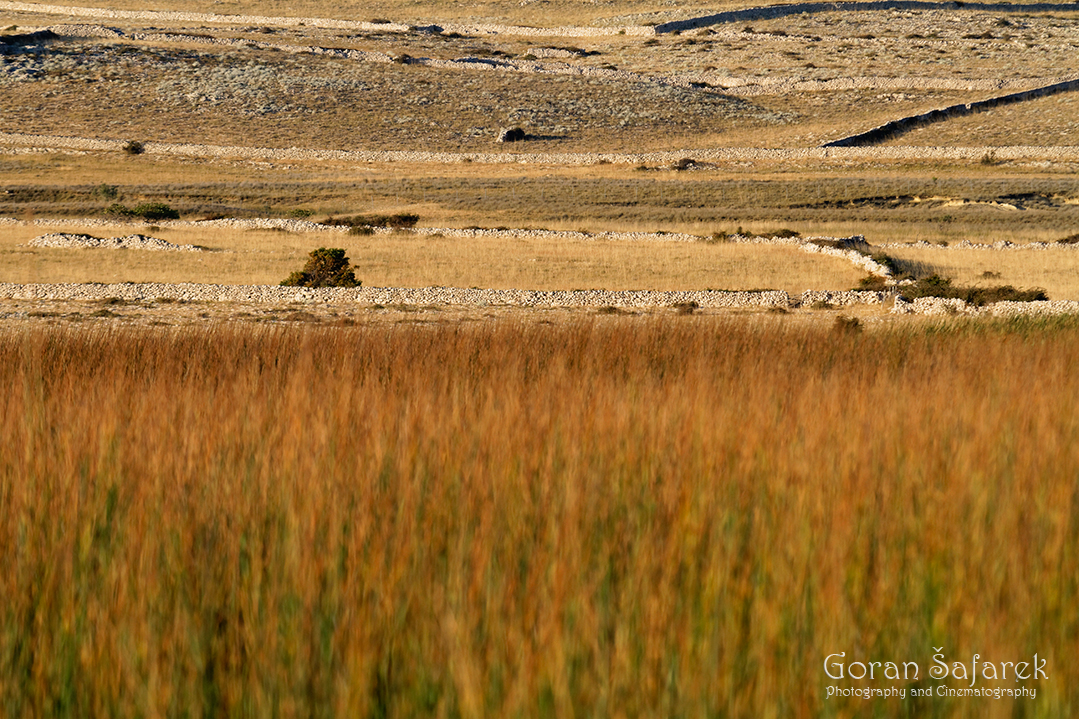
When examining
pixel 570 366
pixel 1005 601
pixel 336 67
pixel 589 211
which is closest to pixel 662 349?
pixel 570 366

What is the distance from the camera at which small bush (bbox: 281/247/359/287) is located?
80.5 ft

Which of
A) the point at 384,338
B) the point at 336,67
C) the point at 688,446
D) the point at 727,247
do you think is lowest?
the point at 727,247

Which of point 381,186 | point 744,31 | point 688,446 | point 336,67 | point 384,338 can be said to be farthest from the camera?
point 744,31

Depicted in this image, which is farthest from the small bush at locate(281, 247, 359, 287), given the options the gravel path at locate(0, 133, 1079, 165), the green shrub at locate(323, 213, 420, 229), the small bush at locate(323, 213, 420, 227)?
the gravel path at locate(0, 133, 1079, 165)

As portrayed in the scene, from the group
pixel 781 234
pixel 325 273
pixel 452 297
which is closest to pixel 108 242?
pixel 325 273

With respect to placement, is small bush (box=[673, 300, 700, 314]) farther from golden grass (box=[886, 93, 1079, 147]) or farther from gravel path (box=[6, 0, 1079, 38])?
gravel path (box=[6, 0, 1079, 38])

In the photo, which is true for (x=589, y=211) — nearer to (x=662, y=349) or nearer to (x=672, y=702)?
(x=662, y=349)

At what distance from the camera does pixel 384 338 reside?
8.67 meters

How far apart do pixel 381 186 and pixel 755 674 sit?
48.2 meters

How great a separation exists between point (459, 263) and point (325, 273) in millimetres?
4439

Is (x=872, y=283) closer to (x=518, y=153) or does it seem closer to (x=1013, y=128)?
(x=518, y=153)

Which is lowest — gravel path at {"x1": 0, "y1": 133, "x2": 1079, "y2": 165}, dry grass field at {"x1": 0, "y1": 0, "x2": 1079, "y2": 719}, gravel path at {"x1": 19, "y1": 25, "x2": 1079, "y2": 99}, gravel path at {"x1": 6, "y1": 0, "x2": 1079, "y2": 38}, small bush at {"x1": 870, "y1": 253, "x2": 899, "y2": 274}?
small bush at {"x1": 870, "y1": 253, "x2": 899, "y2": 274}

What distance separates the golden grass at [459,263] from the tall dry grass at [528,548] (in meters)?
20.3

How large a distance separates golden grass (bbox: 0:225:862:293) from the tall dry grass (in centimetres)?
2029
